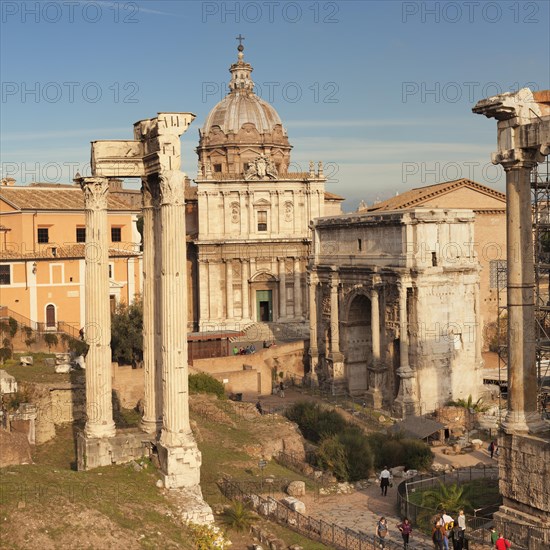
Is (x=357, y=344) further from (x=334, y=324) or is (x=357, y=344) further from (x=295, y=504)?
(x=295, y=504)

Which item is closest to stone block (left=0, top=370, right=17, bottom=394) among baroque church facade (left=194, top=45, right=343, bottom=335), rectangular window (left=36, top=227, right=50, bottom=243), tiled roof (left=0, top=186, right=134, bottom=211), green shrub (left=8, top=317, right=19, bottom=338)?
green shrub (left=8, top=317, right=19, bottom=338)

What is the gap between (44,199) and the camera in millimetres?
42469

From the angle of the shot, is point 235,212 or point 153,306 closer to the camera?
point 153,306

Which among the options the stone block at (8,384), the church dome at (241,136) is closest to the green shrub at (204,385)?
the stone block at (8,384)

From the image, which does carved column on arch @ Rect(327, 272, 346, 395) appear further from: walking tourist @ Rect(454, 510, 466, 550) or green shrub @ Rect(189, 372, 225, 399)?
walking tourist @ Rect(454, 510, 466, 550)

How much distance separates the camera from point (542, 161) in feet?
58.0

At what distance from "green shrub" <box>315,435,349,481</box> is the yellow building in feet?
49.6

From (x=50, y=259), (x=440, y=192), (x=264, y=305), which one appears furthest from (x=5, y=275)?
(x=440, y=192)

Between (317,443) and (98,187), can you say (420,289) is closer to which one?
(317,443)

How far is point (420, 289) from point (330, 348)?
8036 millimetres

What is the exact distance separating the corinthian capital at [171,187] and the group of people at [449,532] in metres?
9.18

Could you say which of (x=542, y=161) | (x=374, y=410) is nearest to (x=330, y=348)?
(x=374, y=410)

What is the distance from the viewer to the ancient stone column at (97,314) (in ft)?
67.4

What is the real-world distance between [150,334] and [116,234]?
23534 mm
